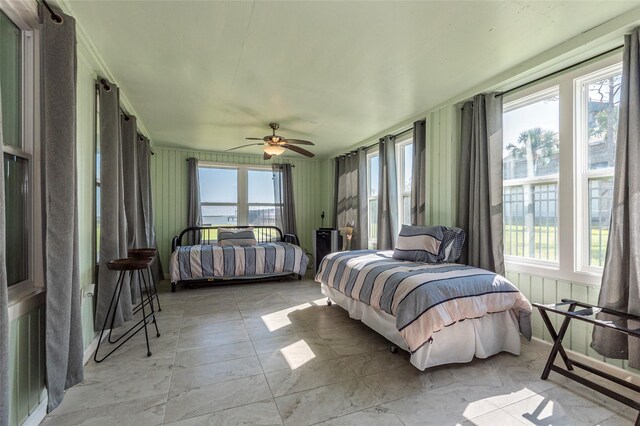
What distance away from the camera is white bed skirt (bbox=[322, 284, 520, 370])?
2221mm

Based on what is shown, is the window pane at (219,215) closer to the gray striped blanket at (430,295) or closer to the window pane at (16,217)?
the gray striped blanket at (430,295)

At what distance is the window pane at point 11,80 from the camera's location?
1555mm

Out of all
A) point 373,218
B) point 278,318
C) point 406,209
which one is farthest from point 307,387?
point 373,218

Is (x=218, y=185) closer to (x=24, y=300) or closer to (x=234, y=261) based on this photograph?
(x=234, y=261)

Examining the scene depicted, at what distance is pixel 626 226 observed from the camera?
2.07 meters

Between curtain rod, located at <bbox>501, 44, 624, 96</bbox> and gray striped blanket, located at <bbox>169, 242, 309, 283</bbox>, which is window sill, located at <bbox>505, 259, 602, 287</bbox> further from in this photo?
gray striped blanket, located at <bbox>169, 242, 309, 283</bbox>

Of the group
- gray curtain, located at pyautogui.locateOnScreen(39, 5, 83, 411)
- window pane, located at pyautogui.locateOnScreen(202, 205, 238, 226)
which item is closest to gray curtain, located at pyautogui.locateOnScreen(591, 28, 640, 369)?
gray curtain, located at pyautogui.locateOnScreen(39, 5, 83, 411)

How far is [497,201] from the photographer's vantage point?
2.95m

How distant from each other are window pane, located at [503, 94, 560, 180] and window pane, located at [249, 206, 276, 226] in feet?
15.1

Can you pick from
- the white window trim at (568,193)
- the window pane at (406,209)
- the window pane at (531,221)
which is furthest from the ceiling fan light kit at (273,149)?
the white window trim at (568,193)

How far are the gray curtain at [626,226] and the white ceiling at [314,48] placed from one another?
484 mm

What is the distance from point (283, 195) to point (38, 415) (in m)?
5.06

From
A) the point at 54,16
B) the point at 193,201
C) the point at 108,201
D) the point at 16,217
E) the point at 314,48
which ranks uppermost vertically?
the point at 314,48

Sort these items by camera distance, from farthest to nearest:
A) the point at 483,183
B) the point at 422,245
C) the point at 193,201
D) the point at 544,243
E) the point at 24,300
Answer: the point at 193,201, the point at 422,245, the point at 483,183, the point at 544,243, the point at 24,300
